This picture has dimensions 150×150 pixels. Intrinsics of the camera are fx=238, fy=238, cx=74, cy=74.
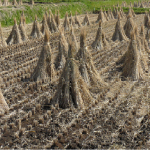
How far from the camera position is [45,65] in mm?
8719

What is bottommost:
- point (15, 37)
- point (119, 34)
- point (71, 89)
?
point (71, 89)

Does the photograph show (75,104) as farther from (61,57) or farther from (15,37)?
(15,37)

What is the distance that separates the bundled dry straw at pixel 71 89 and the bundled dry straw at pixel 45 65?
1872 millimetres

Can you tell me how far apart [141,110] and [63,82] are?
2435mm

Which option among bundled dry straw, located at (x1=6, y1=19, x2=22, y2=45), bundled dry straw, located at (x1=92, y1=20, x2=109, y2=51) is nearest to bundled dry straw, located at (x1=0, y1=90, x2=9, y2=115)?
bundled dry straw, located at (x1=92, y1=20, x2=109, y2=51)

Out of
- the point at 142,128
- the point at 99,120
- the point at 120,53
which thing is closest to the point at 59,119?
the point at 99,120

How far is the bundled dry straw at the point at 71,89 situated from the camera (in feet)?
22.2

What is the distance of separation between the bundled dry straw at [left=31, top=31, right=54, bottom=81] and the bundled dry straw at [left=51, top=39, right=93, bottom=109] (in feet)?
6.14

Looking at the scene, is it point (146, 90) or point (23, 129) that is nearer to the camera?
point (23, 129)

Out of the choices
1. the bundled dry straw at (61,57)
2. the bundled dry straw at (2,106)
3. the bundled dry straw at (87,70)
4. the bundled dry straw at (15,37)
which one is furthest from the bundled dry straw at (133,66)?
the bundled dry straw at (15,37)

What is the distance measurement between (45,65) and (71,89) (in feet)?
7.53

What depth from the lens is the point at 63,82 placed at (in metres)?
6.82

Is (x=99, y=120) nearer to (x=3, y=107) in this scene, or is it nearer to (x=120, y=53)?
(x=3, y=107)

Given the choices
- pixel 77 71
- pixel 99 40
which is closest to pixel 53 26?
pixel 99 40
